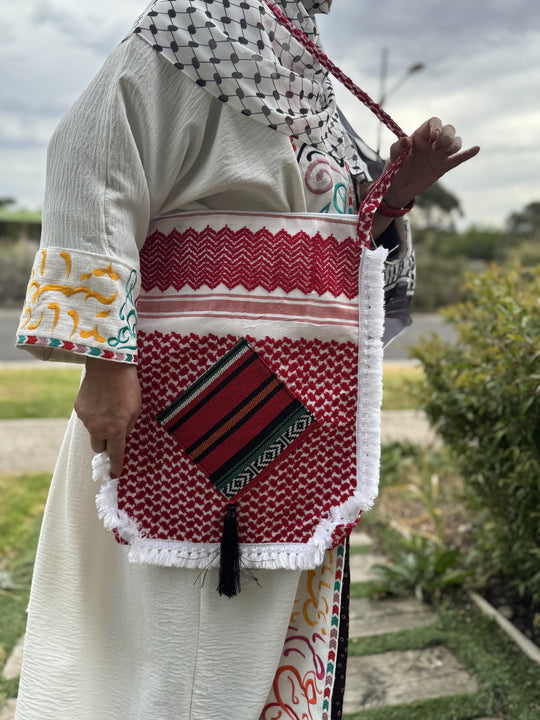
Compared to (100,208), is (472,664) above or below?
below

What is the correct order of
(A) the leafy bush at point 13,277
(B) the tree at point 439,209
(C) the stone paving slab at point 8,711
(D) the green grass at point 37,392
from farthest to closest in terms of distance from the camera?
(B) the tree at point 439,209, (A) the leafy bush at point 13,277, (D) the green grass at point 37,392, (C) the stone paving slab at point 8,711

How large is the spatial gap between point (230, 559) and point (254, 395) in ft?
0.94

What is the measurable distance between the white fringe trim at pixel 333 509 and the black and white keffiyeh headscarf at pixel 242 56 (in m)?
0.29

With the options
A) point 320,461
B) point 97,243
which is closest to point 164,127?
point 97,243

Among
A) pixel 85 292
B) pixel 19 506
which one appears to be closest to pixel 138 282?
pixel 85 292

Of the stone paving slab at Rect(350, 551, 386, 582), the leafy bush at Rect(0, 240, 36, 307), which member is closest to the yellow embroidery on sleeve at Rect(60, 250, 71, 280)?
the stone paving slab at Rect(350, 551, 386, 582)

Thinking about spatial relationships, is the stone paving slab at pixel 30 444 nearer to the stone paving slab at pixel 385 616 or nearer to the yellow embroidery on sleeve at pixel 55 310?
the stone paving slab at pixel 385 616

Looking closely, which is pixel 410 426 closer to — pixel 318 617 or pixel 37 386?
pixel 37 386

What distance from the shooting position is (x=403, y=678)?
2182mm

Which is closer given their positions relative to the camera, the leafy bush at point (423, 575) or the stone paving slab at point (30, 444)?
the leafy bush at point (423, 575)

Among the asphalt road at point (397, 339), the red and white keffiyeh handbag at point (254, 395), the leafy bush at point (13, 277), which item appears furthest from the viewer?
the leafy bush at point (13, 277)

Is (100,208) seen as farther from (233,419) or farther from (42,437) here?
(42,437)

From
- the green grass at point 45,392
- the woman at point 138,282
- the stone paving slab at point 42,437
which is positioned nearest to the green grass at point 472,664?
the woman at point 138,282

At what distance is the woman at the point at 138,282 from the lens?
3.68 ft
